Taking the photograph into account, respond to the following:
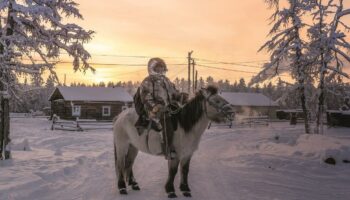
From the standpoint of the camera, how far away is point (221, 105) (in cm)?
637

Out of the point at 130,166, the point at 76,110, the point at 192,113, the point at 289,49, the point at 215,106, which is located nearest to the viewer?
the point at 215,106

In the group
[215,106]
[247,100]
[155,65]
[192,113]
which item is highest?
[247,100]

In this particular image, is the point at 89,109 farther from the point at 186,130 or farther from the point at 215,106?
the point at 215,106

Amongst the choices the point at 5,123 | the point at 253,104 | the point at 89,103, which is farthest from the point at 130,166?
the point at 253,104

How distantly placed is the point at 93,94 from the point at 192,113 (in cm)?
4320

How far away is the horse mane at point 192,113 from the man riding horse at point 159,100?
223 millimetres

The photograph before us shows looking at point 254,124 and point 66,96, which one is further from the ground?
point 66,96

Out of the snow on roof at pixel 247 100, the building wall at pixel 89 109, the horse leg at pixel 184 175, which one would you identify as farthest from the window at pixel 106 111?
the horse leg at pixel 184 175

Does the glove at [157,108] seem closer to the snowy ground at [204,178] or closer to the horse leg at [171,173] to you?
the horse leg at [171,173]

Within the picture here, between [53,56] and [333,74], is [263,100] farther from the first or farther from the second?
[53,56]

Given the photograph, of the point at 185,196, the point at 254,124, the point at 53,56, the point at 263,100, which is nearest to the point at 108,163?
the point at 53,56

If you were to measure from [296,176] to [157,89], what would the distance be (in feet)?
16.6

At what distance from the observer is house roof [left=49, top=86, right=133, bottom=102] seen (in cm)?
4681

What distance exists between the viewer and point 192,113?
6.62 meters
